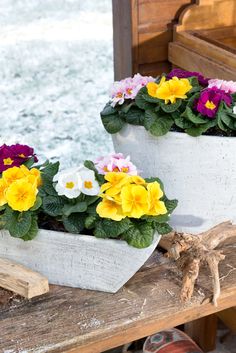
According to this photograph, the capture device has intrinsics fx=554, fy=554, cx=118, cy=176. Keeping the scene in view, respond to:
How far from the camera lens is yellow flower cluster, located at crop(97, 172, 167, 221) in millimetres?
917

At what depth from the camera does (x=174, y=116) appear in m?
1.06

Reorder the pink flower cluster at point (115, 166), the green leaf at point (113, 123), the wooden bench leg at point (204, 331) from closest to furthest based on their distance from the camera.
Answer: the pink flower cluster at point (115, 166) < the green leaf at point (113, 123) < the wooden bench leg at point (204, 331)

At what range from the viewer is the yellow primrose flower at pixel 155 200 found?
3.05ft

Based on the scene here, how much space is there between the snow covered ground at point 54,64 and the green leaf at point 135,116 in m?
2.81

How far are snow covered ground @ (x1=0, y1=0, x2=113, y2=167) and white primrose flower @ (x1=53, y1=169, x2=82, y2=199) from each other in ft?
9.69

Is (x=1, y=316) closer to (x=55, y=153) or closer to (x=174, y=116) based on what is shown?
(x=174, y=116)

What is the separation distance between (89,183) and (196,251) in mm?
252

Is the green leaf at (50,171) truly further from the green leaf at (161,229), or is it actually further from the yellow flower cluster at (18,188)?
the green leaf at (161,229)

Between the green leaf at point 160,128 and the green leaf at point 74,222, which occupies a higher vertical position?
the green leaf at point 160,128

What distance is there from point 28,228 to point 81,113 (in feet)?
10.6

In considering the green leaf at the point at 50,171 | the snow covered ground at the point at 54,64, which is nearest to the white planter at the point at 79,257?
the green leaf at the point at 50,171

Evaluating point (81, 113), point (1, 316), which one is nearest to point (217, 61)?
point (1, 316)

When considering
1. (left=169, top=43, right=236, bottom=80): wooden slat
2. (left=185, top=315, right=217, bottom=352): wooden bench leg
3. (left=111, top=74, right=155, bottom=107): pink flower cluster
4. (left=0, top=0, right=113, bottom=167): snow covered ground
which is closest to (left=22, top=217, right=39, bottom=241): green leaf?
(left=111, top=74, right=155, bottom=107): pink flower cluster

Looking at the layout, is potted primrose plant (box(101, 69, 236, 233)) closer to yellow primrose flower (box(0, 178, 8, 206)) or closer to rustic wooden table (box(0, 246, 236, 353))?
rustic wooden table (box(0, 246, 236, 353))
